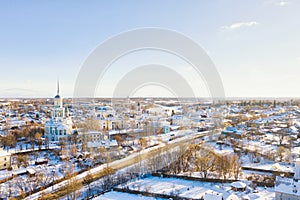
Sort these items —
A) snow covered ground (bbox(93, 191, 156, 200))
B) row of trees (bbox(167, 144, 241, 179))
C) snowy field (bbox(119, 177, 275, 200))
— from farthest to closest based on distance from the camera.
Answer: row of trees (bbox(167, 144, 241, 179)), snowy field (bbox(119, 177, 275, 200)), snow covered ground (bbox(93, 191, 156, 200))

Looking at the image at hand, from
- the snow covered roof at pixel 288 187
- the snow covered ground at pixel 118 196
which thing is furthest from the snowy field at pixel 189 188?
the snow covered roof at pixel 288 187

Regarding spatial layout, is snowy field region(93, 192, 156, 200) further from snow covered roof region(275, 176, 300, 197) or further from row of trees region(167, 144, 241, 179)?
snow covered roof region(275, 176, 300, 197)

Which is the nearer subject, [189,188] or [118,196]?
[118,196]

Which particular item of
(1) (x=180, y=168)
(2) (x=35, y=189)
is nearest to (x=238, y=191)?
(1) (x=180, y=168)

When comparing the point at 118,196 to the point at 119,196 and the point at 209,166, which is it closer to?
the point at 119,196

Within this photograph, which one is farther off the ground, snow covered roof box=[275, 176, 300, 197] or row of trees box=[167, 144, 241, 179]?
snow covered roof box=[275, 176, 300, 197]

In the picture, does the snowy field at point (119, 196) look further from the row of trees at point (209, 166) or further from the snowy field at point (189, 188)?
the row of trees at point (209, 166)

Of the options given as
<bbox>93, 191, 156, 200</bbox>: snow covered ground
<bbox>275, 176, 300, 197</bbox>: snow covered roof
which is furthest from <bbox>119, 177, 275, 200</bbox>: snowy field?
<bbox>275, 176, 300, 197</bbox>: snow covered roof

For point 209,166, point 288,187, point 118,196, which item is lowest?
point 118,196

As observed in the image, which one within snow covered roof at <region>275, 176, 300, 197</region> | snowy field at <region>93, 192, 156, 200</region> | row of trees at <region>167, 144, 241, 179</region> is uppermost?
snow covered roof at <region>275, 176, 300, 197</region>

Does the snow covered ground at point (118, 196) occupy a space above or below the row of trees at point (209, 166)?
below

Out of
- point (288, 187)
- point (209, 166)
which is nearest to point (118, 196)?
point (209, 166)
